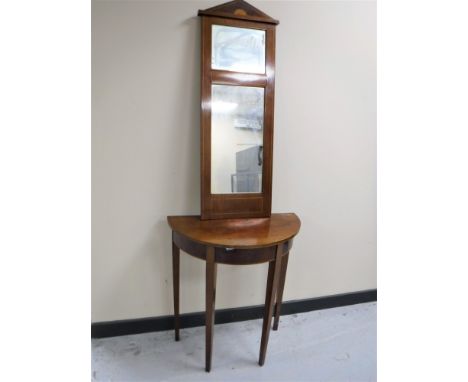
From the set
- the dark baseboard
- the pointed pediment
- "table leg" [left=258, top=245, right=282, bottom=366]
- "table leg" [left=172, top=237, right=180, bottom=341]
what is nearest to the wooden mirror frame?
the pointed pediment

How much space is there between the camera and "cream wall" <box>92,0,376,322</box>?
154 centimetres

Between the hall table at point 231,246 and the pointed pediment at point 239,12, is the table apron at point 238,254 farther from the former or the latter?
the pointed pediment at point 239,12

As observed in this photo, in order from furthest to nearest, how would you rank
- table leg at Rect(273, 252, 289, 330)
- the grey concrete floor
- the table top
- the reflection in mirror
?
table leg at Rect(273, 252, 289, 330), the reflection in mirror, the grey concrete floor, the table top

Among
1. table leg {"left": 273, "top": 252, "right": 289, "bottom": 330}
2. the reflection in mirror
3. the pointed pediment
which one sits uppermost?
the pointed pediment

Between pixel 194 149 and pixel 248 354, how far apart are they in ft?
3.66

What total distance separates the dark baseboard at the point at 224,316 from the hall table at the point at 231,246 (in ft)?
0.51

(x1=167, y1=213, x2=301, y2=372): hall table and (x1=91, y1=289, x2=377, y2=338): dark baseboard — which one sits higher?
(x1=167, y1=213, x2=301, y2=372): hall table

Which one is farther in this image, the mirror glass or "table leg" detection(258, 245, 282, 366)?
the mirror glass

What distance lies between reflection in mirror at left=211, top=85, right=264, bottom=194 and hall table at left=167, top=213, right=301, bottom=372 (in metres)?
0.21

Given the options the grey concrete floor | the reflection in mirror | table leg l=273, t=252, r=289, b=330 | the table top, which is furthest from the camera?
table leg l=273, t=252, r=289, b=330

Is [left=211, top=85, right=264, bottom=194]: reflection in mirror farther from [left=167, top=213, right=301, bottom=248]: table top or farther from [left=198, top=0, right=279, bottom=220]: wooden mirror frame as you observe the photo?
[left=167, top=213, right=301, bottom=248]: table top
